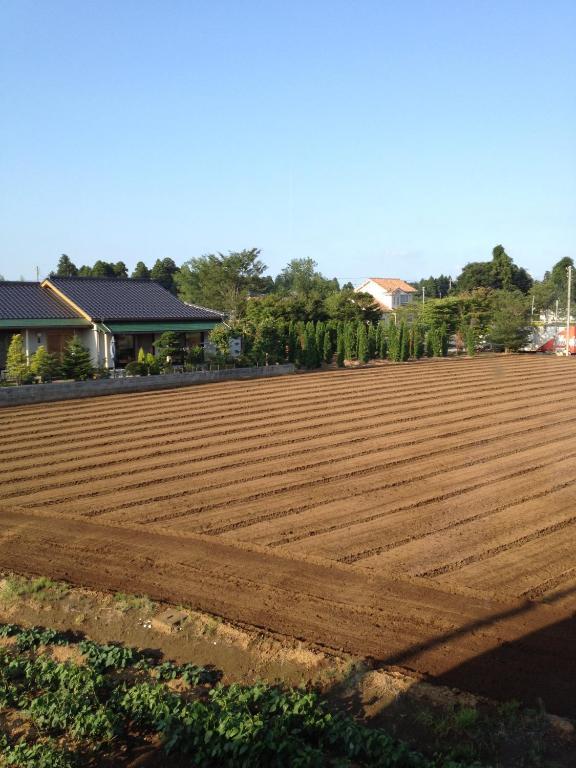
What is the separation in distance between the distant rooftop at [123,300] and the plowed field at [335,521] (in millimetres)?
9467

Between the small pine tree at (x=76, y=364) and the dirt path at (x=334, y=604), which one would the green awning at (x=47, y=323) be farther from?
the dirt path at (x=334, y=604)

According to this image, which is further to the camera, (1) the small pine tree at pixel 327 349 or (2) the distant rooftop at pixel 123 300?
(1) the small pine tree at pixel 327 349

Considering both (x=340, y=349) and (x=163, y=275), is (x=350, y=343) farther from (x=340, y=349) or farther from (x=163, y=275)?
(x=163, y=275)

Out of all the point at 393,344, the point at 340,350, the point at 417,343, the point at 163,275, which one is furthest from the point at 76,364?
the point at 163,275

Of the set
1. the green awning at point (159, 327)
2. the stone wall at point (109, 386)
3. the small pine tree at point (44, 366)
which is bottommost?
the stone wall at point (109, 386)

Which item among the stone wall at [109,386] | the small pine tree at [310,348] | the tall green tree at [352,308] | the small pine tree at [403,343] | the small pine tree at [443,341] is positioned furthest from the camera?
the tall green tree at [352,308]

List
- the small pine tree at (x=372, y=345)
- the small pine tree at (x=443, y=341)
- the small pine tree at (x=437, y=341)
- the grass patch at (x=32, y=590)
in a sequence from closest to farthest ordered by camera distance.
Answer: the grass patch at (x=32, y=590), the small pine tree at (x=372, y=345), the small pine tree at (x=437, y=341), the small pine tree at (x=443, y=341)

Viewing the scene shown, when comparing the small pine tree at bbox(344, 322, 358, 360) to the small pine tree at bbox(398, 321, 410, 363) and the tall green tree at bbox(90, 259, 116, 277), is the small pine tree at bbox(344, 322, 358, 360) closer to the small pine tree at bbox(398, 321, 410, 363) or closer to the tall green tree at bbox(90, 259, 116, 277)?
the small pine tree at bbox(398, 321, 410, 363)

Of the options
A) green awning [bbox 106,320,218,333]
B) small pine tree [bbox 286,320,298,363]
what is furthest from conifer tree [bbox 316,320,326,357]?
green awning [bbox 106,320,218,333]

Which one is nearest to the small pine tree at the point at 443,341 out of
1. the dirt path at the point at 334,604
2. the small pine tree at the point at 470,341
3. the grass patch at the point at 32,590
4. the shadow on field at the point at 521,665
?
the small pine tree at the point at 470,341

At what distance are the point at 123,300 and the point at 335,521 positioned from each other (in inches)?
854

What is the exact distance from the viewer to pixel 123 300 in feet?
95.4

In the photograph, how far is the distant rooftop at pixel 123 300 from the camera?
Result: 27719 millimetres

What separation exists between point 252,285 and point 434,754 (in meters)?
50.2
